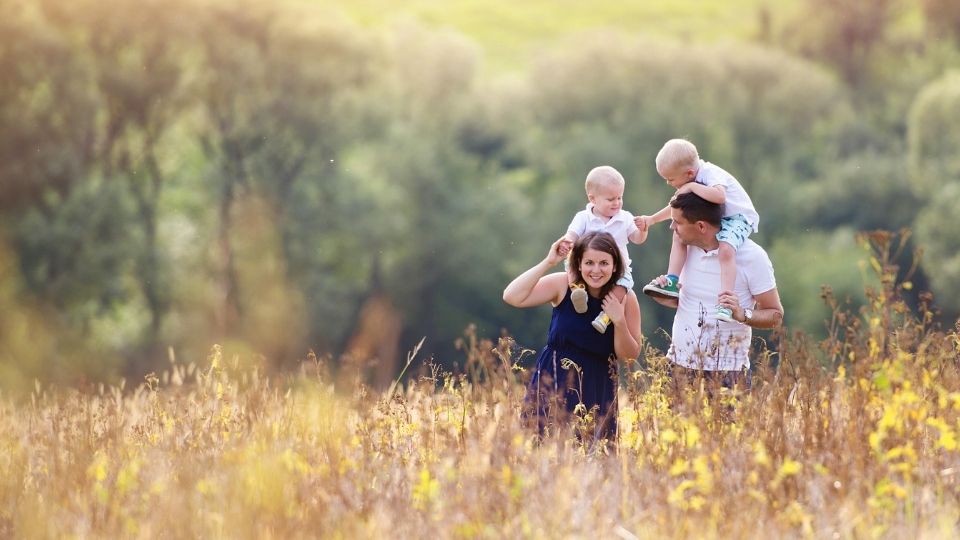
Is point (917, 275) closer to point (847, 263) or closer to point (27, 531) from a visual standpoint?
point (847, 263)

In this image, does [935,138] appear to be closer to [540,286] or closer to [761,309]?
[761,309]

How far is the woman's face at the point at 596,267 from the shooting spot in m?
6.41

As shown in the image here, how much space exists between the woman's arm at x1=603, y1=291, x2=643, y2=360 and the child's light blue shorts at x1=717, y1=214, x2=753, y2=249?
61 cm

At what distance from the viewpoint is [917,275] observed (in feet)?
124

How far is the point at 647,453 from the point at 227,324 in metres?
29.2

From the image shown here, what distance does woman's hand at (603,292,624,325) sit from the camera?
6.32 m

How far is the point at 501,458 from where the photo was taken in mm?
5098

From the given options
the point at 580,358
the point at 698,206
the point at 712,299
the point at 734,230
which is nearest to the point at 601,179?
the point at 698,206

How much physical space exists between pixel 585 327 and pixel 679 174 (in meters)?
1.06

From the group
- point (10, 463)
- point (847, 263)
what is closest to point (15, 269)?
point (847, 263)

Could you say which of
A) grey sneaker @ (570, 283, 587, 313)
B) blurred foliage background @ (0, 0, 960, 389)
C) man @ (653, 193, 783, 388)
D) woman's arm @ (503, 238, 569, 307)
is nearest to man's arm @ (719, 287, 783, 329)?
man @ (653, 193, 783, 388)

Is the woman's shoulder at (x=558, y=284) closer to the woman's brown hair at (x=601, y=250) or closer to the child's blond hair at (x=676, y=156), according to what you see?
the woman's brown hair at (x=601, y=250)

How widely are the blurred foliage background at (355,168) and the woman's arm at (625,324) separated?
956 inches

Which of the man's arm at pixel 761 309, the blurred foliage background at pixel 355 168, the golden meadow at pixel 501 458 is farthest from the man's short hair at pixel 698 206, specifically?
the blurred foliage background at pixel 355 168
